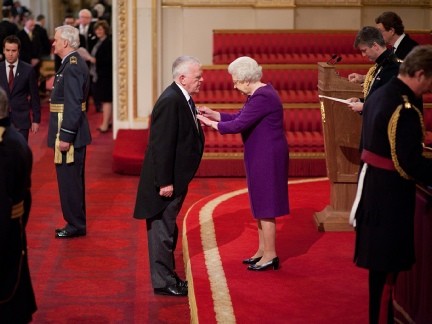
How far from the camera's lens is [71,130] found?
775 centimetres

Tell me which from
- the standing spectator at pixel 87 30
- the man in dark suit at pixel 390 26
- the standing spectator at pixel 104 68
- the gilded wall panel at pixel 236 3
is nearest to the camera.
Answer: the man in dark suit at pixel 390 26

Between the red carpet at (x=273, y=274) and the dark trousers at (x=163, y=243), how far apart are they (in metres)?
0.18

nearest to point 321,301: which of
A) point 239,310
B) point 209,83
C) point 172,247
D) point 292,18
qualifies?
point 239,310

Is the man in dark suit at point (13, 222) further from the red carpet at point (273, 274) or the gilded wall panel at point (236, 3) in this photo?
the gilded wall panel at point (236, 3)

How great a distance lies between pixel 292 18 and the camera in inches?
511

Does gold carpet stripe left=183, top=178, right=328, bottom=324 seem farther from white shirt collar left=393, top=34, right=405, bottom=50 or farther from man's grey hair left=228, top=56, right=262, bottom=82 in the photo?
white shirt collar left=393, top=34, right=405, bottom=50

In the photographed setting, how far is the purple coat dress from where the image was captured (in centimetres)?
641

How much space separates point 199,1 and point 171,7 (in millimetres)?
391

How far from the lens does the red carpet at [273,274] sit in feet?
19.0

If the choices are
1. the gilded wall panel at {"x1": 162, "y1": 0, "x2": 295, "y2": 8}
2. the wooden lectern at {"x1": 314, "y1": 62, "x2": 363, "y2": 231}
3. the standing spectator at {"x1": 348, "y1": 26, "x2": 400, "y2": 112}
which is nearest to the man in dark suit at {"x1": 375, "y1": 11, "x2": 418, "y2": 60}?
the wooden lectern at {"x1": 314, "y1": 62, "x2": 363, "y2": 231}

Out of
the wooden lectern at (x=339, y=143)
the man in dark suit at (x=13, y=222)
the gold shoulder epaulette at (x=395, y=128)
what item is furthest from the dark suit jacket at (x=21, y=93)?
the gold shoulder epaulette at (x=395, y=128)

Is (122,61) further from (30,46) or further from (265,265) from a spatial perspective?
(265,265)

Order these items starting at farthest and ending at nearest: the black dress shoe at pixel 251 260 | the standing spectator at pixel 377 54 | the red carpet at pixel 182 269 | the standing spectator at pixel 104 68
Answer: the standing spectator at pixel 104 68, the black dress shoe at pixel 251 260, the standing spectator at pixel 377 54, the red carpet at pixel 182 269

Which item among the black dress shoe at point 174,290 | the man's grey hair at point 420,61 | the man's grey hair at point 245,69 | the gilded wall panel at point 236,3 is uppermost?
the gilded wall panel at point 236,3
